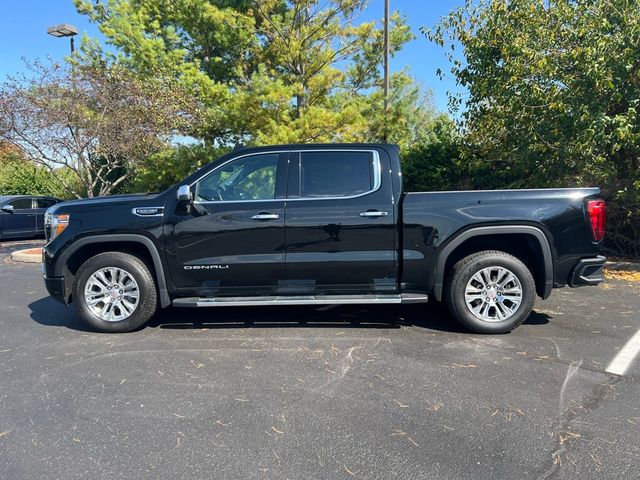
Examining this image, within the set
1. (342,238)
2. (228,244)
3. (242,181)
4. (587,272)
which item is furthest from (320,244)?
(587,272)

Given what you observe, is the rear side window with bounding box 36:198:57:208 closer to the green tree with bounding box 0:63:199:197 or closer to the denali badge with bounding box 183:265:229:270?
the green tree with bounding box 0:63:199:197

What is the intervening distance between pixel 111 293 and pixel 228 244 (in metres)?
1.33

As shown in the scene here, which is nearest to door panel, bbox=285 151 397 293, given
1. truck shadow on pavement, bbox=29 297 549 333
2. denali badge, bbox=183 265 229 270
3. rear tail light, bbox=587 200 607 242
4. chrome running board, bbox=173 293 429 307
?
chrome running board, bbox=173 293 429 307

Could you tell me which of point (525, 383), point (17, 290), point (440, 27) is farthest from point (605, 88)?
point (17, 290)

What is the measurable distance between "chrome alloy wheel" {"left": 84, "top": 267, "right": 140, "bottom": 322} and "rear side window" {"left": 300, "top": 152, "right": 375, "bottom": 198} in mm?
2020

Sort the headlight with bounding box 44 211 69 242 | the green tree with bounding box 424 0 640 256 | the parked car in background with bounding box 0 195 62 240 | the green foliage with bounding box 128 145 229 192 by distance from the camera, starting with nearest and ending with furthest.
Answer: the headlight with bounding box 44 211 69 242
the green tree with bounding box 424 0 640 256
the green foliage with bounding box 128 145 229 192
the parked car in background with bounding box 0 195 62 240

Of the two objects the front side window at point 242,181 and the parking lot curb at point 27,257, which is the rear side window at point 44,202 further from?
the front side window at point 242,181

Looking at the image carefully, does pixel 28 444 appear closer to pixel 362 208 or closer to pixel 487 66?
pixel 362 208

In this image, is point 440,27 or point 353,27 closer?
point 440,27

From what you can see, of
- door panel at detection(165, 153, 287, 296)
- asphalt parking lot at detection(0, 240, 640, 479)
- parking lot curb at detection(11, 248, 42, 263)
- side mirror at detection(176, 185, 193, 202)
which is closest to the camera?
asphalt parking lot at detection(0, 240, 640, 479)

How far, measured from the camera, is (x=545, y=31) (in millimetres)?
8023

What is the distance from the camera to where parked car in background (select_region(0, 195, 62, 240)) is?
45.1 ft

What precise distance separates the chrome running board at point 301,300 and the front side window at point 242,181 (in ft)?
3.34

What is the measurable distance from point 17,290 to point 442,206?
6.33m
